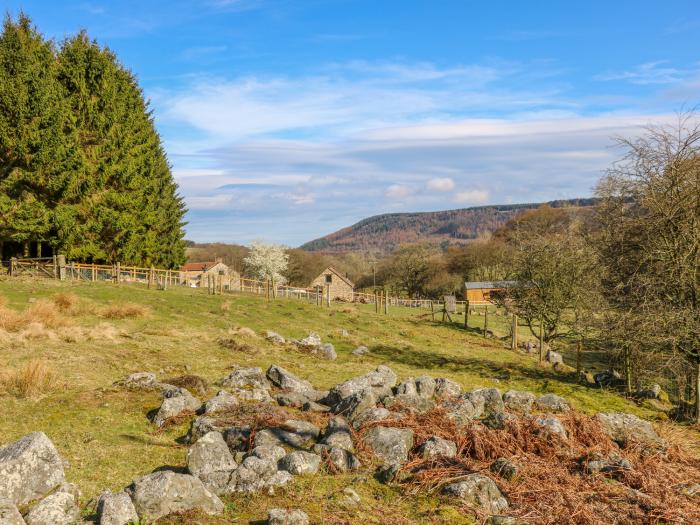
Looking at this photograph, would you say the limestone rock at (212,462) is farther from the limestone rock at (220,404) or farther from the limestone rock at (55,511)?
the limestone rock at (220,404)

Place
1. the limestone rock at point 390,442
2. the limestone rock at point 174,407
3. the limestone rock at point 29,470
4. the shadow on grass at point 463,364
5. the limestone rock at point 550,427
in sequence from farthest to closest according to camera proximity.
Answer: the shadow on grass at point 463,364, the limestone rock at point 174,407, the limestone rock at point 550,427, the limestone rock at point 390,442, the limestone rock at point 29,470

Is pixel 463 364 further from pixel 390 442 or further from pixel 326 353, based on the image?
pixel 390 442

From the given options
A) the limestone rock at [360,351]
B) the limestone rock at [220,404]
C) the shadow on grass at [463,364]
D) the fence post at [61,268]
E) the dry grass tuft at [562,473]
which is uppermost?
the fence post at [61,268]

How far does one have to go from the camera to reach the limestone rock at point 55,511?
6.62m

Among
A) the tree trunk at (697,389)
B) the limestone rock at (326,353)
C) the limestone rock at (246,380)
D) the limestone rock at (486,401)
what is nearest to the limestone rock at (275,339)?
the limestone rock at (326,353)

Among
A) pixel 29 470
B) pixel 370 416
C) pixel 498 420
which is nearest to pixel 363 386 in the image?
pixel 370 416

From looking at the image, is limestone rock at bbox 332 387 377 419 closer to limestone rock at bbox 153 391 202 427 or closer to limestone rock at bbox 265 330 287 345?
limestone rock at bbox 153 391 202 427

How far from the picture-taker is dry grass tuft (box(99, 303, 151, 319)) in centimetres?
2462

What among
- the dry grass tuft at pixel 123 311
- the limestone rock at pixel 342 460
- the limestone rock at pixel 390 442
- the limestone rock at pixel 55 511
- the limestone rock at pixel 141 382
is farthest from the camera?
the dry grass tuft at pixel 123 311

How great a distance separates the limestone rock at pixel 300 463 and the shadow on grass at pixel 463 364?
50.0 feet

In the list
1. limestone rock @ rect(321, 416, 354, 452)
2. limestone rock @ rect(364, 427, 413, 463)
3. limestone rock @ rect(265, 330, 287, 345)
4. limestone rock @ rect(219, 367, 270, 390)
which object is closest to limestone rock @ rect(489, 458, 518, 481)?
limestone rock @ rect(364, 427, 413, 463)

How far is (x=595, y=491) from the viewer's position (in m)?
8.70

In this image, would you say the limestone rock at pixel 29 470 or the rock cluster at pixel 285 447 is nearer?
the rock cluster at pixel 285 447

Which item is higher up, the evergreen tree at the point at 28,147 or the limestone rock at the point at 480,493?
the evergreen tree at the point at 28,147
